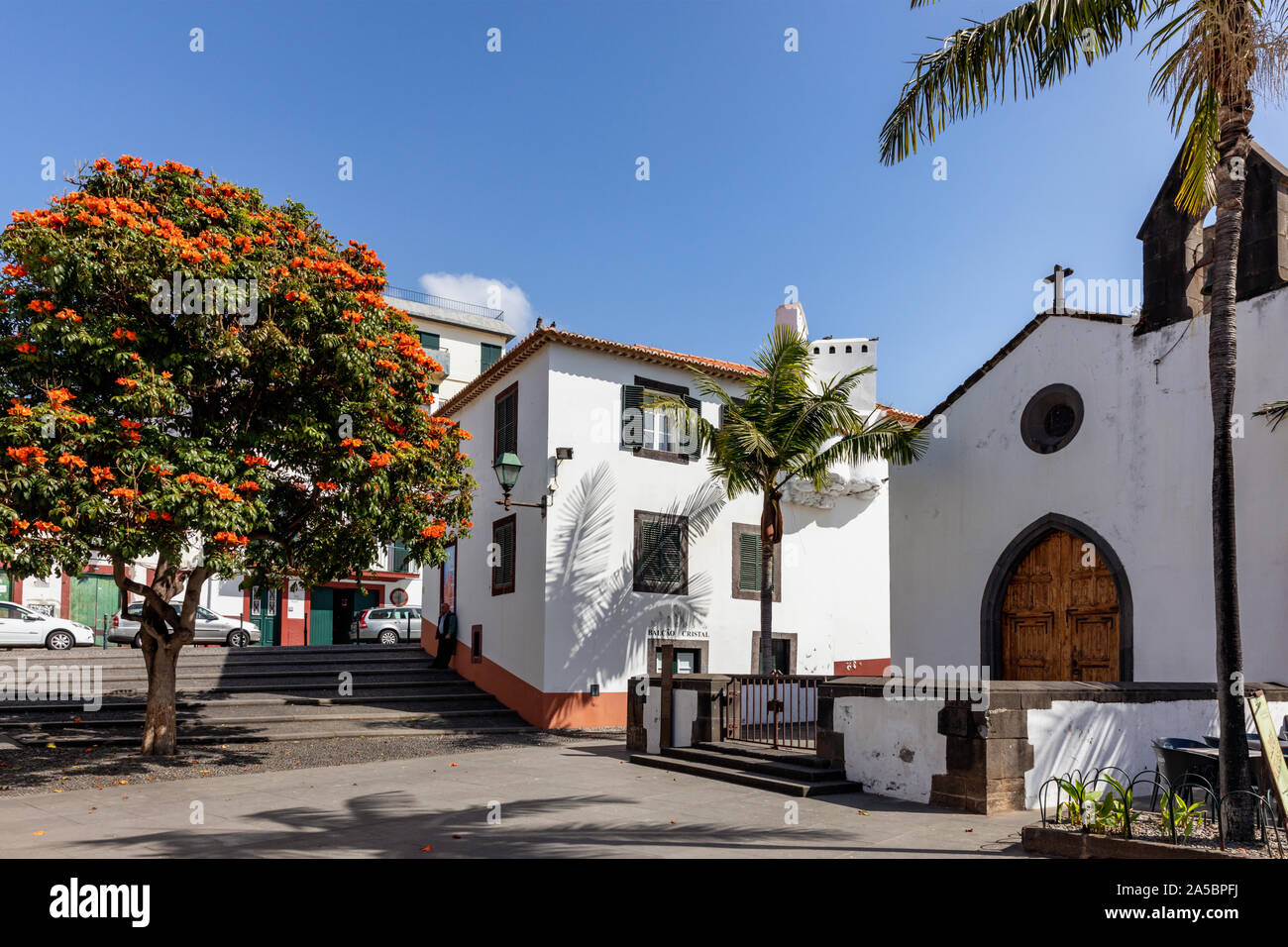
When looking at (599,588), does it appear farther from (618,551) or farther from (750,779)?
(750,779)

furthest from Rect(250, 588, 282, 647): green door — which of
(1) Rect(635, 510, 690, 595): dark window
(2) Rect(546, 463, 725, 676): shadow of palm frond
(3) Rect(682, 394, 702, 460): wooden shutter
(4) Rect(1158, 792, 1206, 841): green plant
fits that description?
(4) Rect(1158, 792, 1206, 841): green plant

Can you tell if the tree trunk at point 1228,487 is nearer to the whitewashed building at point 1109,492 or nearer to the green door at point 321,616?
the whitewashed building at point 1109,492

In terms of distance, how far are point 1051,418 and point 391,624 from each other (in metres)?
21.6

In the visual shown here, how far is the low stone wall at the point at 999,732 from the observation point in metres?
9.56

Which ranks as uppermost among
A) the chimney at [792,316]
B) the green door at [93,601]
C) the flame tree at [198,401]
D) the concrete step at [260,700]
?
the chimney at [792,316]

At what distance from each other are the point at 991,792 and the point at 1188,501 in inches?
236

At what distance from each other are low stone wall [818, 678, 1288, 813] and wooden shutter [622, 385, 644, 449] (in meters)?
9.03

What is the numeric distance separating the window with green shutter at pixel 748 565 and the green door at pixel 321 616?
19.1 meters

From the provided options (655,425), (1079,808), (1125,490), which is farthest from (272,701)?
(1079,808)

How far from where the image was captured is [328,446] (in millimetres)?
12336

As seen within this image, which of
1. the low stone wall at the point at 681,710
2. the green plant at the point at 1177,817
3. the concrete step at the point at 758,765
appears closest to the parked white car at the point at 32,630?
the low stone wall at the point at 681,710

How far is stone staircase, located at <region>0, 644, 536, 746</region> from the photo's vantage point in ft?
51.0

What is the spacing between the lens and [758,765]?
1200 cm
